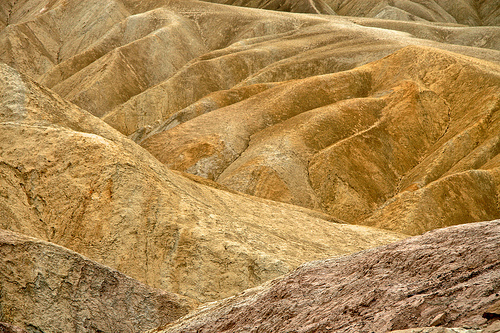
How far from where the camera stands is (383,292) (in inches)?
288

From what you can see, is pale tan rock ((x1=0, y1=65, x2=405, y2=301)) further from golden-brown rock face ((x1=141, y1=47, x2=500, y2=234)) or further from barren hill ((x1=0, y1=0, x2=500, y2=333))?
golden-brown rock face ((x1=141, y1=47, x2=500, y2=234))

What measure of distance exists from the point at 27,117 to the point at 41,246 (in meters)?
6.79

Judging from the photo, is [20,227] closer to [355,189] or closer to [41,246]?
[41,246]

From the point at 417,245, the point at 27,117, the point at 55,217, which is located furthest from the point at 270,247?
the point at 27,117

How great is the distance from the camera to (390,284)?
7551mm

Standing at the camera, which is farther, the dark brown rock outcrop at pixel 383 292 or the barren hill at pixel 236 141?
the barren hill at pixel 236 141

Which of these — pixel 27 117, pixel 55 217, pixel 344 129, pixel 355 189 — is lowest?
pixel 355 189

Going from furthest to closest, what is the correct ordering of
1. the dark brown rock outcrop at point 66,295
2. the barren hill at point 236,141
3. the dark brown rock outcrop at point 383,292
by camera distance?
1. the barren hill at point 236,141
2. the dark brown rock outcrop at point 66,295
3. the dark brown rock outcrop at point 383,292

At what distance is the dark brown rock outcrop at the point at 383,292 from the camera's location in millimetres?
6316

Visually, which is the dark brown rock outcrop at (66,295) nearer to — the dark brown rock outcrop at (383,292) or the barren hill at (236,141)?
the barren hill at (236,141)

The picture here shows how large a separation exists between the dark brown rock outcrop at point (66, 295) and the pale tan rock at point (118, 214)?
2.16m

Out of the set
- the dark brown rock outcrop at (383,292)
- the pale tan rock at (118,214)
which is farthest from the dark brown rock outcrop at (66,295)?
the pale tan rock at (118,214)

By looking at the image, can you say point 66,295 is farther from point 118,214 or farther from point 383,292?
point 383,292

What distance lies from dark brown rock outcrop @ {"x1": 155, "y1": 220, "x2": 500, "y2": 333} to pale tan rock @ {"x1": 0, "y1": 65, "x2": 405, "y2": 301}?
3842mm
